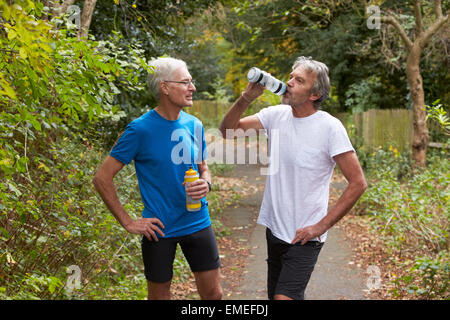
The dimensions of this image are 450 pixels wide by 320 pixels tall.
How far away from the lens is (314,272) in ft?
22.7

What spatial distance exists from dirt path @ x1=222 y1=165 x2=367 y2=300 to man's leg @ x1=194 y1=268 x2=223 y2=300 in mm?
2448

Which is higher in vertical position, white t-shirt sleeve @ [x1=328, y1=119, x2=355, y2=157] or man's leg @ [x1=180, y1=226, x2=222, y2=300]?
white t-shirt sleeve @ [x1=328, y1=119, x2=355, y2=157]

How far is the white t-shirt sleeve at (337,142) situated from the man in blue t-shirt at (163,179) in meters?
0.84

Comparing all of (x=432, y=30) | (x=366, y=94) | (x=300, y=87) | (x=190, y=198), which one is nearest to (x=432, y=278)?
(x=300, y=87)

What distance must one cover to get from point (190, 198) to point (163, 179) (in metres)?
0.22

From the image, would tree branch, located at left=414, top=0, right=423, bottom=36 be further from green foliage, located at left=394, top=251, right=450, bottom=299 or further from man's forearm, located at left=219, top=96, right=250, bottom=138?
man's forearm, located at left=219, top=96, right=250, bottom=138

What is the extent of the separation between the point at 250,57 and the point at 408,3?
27.2 ft

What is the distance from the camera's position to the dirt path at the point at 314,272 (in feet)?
20.1

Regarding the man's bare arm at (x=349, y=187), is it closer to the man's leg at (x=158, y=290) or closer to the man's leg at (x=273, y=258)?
the man's leg at (x=273, y=258)

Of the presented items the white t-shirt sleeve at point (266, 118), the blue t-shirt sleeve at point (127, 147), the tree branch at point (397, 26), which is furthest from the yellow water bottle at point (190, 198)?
the tree branch at point (397, 26)

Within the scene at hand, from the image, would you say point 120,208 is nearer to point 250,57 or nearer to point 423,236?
point 423,236

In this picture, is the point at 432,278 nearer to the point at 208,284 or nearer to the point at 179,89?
the point at 208,284

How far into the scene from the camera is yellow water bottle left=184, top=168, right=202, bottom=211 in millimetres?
3422

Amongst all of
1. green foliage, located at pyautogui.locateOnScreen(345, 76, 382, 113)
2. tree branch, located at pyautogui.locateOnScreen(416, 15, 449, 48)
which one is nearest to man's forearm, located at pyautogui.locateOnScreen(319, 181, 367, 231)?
tree branch, located at pyautogui.locateOnScreen(416, 15, 449, 48)
